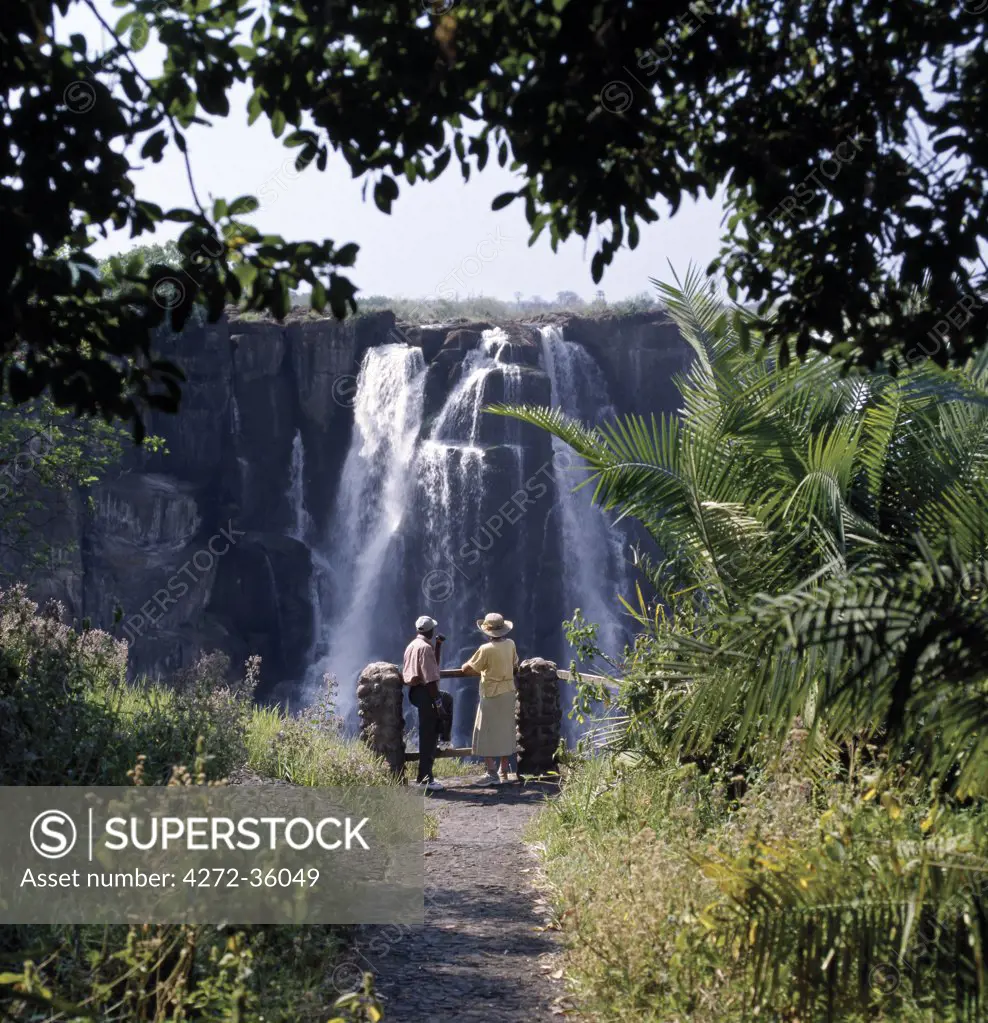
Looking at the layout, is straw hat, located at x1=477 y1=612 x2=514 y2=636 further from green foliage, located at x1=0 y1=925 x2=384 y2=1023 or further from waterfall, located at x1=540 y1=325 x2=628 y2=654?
waterfall, located at x1=540 y1=325 x2=628 y2=654

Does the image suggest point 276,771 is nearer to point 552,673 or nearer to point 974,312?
point 552,673

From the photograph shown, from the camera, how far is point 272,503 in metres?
33.7

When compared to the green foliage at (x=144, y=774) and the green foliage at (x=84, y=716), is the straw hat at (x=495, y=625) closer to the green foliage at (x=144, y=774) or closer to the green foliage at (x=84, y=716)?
the green foliage at (x=144, y=774)

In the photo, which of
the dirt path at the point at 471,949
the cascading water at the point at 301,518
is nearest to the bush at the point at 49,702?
the dirt path at the point at 471,949

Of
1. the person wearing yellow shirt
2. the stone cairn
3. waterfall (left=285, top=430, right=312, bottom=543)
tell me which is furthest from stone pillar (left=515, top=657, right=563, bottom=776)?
waterfall (left=285, top=430, right=312, bottom=543)

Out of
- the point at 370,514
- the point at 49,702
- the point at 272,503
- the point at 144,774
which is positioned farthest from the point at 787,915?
the point at 272,503

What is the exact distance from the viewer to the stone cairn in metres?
10.2

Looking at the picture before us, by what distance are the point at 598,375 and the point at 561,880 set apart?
97.7 feet

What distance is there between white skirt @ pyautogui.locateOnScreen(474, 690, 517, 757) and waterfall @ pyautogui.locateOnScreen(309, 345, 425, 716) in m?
20.8

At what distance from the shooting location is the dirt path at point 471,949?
432 centimetres

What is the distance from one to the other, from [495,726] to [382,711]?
1076mm

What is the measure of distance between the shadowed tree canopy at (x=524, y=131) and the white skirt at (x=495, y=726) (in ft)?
24.4

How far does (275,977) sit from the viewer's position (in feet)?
13.5

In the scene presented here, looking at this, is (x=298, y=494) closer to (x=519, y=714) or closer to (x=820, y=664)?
(x=519, y=714)
